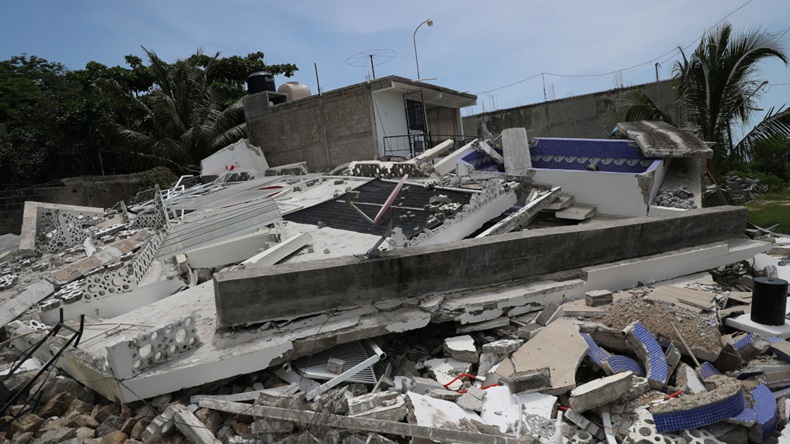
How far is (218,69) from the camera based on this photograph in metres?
24.1

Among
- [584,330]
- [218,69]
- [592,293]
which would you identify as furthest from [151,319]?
[218,69]

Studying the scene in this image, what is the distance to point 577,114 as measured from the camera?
21.8 m

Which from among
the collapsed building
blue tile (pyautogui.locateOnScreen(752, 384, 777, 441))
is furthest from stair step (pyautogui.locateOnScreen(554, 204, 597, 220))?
blue tile (pyautogui.locateOnScreen(752, 384, 777, 441))

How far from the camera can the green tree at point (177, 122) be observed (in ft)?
60.4

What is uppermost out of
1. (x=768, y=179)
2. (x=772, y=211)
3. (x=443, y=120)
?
(x=443, y=120)

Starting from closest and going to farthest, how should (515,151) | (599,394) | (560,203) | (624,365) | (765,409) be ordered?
1. (599,394)
2. (765,409)
3. (624,365)
4. (560,203)
5. (515,151)

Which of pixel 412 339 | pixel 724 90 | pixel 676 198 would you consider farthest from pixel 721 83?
pixel 412 339

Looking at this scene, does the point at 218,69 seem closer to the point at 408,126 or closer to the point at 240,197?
the point at 408,126

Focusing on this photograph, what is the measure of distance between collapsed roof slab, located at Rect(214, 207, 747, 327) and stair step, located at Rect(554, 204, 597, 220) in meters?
2.34

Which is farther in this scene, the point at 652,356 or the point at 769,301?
the point at 769,301

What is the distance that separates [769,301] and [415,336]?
152 inches

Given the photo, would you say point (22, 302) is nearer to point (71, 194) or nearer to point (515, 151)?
point (515, 151)

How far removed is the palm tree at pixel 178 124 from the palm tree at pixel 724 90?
16.9 meters

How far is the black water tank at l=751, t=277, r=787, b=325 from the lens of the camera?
4.41m
